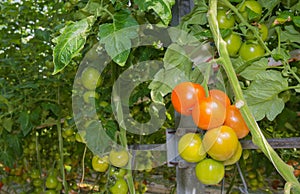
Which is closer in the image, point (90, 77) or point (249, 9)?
point (249, 9)

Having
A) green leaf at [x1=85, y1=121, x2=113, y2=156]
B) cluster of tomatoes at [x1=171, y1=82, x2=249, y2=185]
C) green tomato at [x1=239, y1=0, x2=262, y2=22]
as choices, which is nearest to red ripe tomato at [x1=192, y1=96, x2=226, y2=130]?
cluster of tomatoes at [x1=171, y1=82, x2=249, y2=185]

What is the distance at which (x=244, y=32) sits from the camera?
0.70 meters

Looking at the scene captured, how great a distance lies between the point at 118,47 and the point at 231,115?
0.20m

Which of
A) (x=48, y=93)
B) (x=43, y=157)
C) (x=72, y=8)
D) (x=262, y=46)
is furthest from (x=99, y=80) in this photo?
(x=43, y=157)

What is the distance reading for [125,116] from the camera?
1.03 meters

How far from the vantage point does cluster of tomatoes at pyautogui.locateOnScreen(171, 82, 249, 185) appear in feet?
1.79

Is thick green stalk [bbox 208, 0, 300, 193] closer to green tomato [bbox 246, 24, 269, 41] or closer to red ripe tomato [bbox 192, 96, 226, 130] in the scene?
red ripe tomato [bbox 192, 96, 226, 130]

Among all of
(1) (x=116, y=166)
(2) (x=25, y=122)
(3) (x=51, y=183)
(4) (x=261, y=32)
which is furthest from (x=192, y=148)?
(3) (x=51, y=183)

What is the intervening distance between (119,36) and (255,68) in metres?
0.26

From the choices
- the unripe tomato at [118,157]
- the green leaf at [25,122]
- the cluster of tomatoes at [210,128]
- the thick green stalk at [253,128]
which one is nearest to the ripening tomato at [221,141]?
the cluster of tomatoes at [210,128]

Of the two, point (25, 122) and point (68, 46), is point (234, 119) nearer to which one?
point (68, 46)

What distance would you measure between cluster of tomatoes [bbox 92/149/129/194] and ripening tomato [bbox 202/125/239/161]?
0.36 meters

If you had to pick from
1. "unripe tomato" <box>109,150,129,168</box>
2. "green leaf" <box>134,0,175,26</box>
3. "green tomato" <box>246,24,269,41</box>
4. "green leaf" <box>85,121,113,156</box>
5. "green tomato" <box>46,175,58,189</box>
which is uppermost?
"green leaf" <box>134,0,175,26</box>

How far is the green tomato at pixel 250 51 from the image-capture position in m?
0.68
